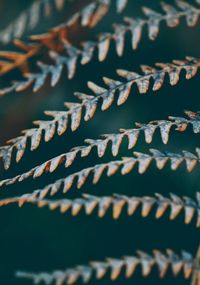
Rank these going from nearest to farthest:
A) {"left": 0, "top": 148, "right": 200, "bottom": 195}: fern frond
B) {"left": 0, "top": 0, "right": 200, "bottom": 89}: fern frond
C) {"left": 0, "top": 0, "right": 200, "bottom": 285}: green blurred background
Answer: {"left": 0, "top": 148, "right": 200, "bottom": 195}: fern frond
{"left": 0, "top": 0, "right": 200, "bottom": 89}: fern frond
{"left": 0, "top": 0, "right": 200, "bottom": 285}: green blurred background

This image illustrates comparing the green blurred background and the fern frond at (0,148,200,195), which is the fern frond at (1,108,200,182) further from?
the green blurred background

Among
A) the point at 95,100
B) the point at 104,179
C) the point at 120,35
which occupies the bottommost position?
the point at 104,179

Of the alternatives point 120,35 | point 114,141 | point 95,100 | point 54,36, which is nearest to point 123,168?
point 114,141

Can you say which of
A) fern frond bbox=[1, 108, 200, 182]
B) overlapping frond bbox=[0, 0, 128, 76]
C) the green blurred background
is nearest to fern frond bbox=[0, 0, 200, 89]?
overlapping frond bbox=[0, 0, 128, 76]

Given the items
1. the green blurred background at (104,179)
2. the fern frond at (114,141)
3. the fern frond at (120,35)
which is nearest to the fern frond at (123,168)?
the fern frond at (114,141)

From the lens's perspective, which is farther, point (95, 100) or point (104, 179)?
point (104, 179)

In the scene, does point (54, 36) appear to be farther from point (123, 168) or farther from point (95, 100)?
point (123, 168)

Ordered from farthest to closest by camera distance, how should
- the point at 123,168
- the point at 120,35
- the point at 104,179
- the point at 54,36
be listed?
the point at 104,179
the point at 54,36
the point at 120,35
the point at 123,168

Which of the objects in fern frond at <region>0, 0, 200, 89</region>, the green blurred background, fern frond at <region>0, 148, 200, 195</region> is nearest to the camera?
fern frond at <region>0, 148, 200, 195</region>

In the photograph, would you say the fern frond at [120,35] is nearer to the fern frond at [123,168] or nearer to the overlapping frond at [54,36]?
the overlapping frond at [54,36]

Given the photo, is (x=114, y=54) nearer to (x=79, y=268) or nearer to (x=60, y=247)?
(x=60, y=247)
